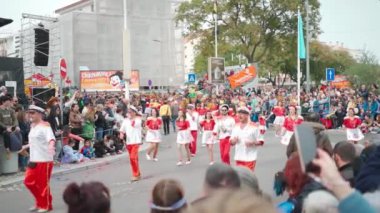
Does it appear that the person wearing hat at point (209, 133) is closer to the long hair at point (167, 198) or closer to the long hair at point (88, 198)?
the long hair at point (167, 198)

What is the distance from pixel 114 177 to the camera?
1421 centimetres

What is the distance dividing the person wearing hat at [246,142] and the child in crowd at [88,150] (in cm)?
777

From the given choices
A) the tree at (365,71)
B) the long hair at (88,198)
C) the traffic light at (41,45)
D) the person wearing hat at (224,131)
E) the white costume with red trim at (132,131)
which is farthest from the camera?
the tree at (365,71)

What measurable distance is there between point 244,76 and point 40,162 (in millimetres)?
28280

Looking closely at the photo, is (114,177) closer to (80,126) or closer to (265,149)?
(80,126)

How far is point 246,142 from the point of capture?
1066 centimetres

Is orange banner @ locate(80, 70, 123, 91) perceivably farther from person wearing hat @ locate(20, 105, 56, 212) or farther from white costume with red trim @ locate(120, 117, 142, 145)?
person wearing hat @ locate(20, 105, 56, 212)

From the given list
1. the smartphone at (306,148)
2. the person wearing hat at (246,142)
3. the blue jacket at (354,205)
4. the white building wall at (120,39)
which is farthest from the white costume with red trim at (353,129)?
the white building wall at (120,39)

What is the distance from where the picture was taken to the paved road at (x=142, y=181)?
423 inches

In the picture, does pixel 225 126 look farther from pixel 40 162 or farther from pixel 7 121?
pixel 40 162

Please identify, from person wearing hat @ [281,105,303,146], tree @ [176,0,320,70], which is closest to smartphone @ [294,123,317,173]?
person wearing hat @ [281,105,303,146]

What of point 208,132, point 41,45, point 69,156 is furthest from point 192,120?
point 41,45

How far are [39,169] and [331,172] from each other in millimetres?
8083

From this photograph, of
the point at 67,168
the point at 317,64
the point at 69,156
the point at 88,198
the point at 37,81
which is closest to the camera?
the point at 88,198
